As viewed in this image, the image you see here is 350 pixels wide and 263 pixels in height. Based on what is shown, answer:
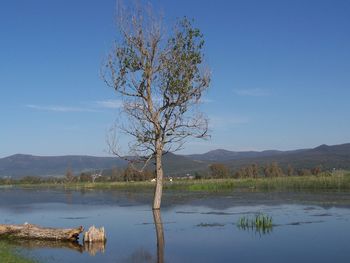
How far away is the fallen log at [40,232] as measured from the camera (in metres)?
19.1

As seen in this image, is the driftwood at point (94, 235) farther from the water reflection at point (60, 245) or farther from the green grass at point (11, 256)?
the green grass at point (11, 256)

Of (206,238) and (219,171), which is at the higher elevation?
(219,171)

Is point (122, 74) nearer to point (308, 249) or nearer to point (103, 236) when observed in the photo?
point (103, 236)

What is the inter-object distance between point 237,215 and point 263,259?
12.0 m

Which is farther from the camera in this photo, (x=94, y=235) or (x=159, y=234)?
(x=159, y=234)

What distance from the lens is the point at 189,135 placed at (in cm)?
3041

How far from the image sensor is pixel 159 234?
2023cm

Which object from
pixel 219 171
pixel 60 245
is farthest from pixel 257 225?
pixel 219 171

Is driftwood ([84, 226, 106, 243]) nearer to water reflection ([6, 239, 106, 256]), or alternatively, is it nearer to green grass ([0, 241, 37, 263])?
water reflection ([6, 239, 106, 256])

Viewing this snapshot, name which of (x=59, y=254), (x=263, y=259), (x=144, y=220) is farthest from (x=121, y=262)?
(x=144, y=220)

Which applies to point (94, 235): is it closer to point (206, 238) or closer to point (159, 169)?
point (206, 238)

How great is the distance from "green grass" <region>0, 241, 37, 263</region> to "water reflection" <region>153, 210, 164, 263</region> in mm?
3541

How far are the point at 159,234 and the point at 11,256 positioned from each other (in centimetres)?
653

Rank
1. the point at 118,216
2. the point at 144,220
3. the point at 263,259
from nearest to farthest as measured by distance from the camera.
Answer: the point at 263,259 < the point at 144,220 < the point at 118,216
